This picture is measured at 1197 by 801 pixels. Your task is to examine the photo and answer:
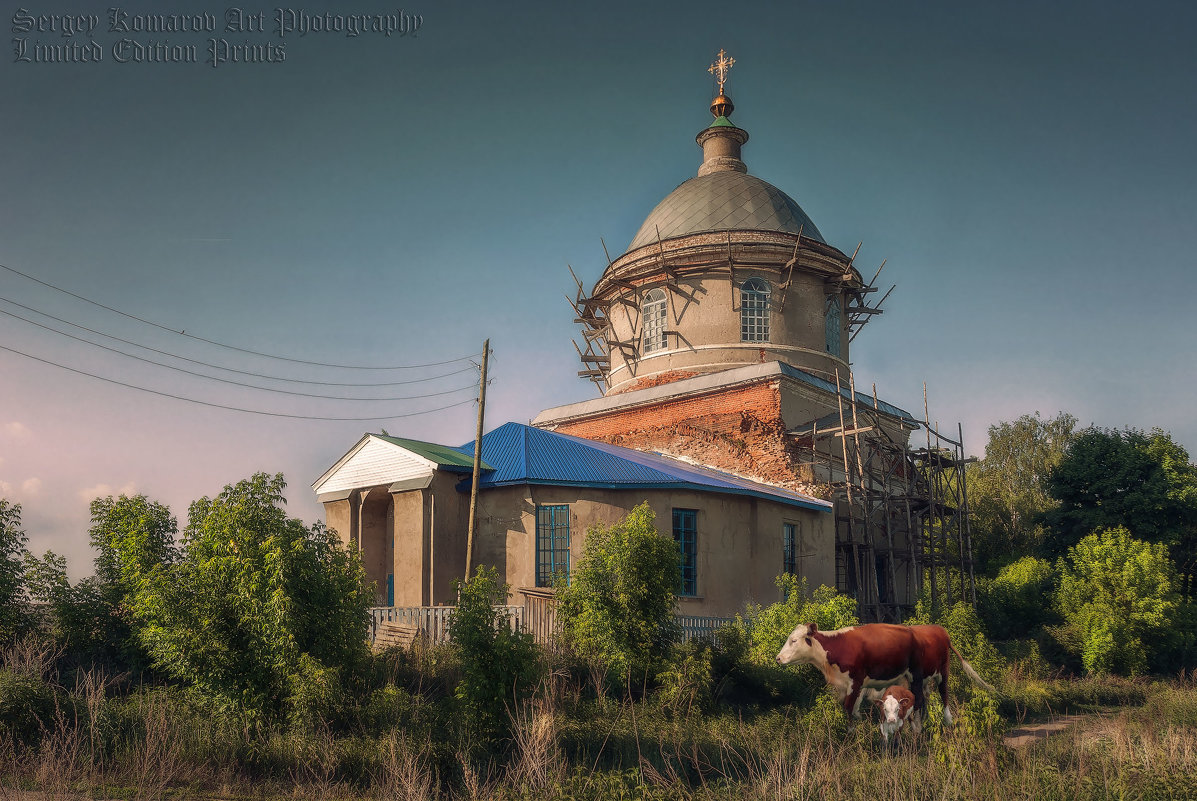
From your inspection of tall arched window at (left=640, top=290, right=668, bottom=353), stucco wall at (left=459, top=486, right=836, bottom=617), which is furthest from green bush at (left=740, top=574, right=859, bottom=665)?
tall arched window at (left=640, top=290, right=668, bottom=353)

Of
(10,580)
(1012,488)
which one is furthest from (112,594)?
(1012,488)

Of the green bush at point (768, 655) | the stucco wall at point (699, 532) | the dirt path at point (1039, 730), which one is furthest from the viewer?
the stucco wall at point (699, 532)

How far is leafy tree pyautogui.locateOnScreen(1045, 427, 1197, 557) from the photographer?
29.6m

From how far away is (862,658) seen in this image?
13.9 meters

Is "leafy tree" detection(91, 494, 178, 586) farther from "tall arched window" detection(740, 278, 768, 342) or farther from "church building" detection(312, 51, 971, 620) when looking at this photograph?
"tall arched window" detection(740, 278, 768, 342)

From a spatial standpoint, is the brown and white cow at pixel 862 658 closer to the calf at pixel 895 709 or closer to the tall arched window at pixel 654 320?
the calf at pixel 895 709

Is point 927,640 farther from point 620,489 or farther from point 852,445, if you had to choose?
point 852,445

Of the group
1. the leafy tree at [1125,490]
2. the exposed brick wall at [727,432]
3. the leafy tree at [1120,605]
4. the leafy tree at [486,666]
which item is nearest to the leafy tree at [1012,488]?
the leafy tree at [1125,490]

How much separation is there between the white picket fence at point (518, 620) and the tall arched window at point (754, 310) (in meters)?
→ 11.5

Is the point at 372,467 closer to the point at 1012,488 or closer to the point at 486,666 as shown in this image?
the point at 486,666

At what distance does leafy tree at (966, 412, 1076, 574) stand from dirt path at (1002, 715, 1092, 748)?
15333 mm

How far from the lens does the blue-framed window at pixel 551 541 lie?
20.3 meters

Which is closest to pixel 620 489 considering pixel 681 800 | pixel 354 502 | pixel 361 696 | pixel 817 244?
pixel 354 502

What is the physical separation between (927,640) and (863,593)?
35.1 feet
